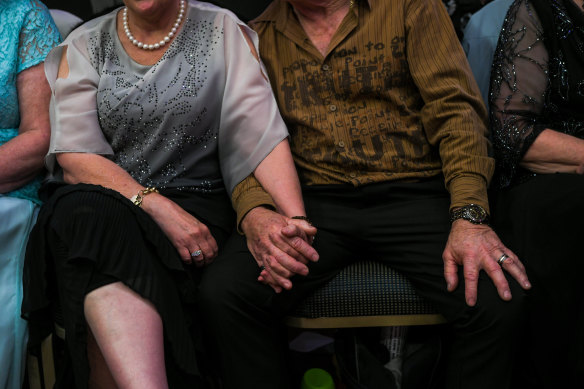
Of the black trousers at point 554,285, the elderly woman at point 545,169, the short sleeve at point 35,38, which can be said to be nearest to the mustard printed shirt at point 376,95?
the elderly woman at point 545,169

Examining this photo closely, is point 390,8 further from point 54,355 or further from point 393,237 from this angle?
point 54,355

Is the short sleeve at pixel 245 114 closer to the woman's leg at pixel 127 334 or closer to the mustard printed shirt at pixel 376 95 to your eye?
the mustard printed shirt at pixel 376 95

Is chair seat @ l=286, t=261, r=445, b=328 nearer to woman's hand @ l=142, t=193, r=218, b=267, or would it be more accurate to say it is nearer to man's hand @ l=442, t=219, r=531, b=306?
man's hand @ l=442, t=219, r=531, b=306

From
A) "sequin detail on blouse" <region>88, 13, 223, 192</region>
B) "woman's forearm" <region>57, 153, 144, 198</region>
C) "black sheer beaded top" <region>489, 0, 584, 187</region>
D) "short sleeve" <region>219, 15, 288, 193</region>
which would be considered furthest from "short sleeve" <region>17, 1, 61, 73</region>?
"black sheer beaded top" <region>489, 0, 584, 187</region>

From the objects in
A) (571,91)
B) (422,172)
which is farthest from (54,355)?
(571,91)

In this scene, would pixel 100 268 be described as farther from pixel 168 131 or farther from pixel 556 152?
pixel 556 152

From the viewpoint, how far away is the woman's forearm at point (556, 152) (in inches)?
57.3

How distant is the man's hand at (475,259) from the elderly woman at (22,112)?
1076 millimetres

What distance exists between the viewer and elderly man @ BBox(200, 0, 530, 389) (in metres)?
1.25

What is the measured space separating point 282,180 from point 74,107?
1.95ft

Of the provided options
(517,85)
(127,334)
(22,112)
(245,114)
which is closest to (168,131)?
(245,114)

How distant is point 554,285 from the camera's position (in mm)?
1251

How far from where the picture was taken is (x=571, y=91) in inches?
60.2

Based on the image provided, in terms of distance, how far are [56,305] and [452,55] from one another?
121cm
